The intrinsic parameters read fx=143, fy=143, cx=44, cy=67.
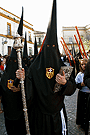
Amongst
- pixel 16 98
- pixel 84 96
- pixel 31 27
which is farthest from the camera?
pixel 31 27

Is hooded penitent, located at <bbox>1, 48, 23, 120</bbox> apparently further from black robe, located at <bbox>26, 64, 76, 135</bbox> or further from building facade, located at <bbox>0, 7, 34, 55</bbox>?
building facade, located at <bbox>0, 7, 34, 55</bbox>

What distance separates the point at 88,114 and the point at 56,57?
5.60 feet

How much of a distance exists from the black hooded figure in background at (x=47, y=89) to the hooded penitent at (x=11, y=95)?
743mm

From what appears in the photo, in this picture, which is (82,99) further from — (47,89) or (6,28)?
(6,28)

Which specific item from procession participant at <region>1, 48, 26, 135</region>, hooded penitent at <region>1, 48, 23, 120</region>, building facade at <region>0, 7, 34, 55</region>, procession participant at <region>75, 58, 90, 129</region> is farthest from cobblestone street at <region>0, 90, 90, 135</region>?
building facade at <region>0, 7, 34, 55</region>

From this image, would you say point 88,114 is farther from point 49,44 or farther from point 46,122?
point 49,44

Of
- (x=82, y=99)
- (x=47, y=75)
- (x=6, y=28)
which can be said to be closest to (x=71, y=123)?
(x=82, y=99)

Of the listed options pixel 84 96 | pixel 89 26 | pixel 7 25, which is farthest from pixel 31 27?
pixel 84 96

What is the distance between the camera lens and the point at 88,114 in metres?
3.12

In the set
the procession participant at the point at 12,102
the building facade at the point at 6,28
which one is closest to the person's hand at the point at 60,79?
the procession participant at the point at 12,102

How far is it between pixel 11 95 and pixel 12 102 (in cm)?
14

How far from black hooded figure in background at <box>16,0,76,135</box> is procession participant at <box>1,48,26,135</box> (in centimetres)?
70

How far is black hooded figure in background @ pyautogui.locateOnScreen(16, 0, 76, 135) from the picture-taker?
2.10m

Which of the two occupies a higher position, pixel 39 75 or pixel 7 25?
pixel 7 25
